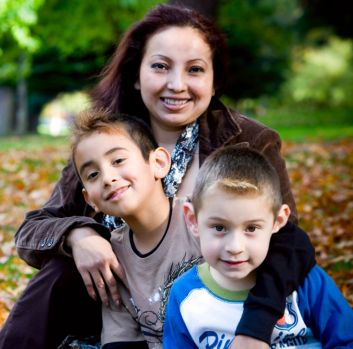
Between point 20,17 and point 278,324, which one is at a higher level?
point 20,17

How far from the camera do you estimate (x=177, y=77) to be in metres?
3.05

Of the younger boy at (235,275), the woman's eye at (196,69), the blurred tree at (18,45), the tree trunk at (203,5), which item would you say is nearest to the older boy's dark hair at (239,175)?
Result: the younger boy at (235,275)

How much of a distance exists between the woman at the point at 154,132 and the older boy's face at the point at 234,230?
66 cm

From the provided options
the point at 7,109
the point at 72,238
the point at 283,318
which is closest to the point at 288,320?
the point at 283,318

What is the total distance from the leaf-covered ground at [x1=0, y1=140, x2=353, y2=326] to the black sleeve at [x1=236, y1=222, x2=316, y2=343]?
1.44m

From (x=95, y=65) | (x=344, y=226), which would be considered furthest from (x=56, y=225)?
(x=95, y=65)

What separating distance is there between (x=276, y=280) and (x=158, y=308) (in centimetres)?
65

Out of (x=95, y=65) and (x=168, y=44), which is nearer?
(x=168, y=44)

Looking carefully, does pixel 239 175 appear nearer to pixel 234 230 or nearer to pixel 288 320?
pixel 234 230

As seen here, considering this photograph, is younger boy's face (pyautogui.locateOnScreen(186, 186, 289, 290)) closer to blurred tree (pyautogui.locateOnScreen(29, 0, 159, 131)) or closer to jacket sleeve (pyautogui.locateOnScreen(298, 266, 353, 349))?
jacket sleeve (pyautogui.locateOnScreen(298, 266, 353, 349))

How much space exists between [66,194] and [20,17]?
362 inches

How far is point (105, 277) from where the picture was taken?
268 cm

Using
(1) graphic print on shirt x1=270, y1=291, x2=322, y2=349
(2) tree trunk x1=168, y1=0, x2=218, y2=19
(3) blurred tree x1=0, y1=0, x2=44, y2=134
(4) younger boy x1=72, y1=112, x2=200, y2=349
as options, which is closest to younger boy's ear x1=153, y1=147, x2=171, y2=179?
(4) younger boy x1=72, y1=112, x2=200, y2=349

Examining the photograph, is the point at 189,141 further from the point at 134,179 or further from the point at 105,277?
the point at 105,277
